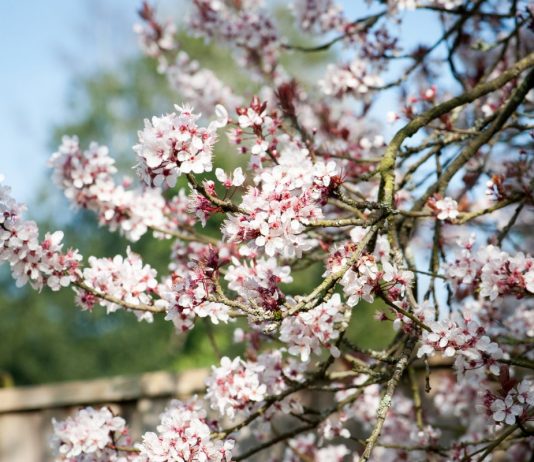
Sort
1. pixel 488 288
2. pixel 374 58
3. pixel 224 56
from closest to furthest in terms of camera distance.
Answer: pixel 488 288 → pixel 374 58 → pixel 224 56

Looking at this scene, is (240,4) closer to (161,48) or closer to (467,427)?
(161,48)

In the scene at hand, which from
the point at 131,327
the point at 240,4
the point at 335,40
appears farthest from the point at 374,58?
the point at 131,327

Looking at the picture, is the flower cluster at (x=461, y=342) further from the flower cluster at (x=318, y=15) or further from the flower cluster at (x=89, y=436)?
the flower cluster at (x=318, y=15)

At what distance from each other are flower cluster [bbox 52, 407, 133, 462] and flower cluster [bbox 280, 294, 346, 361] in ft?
2.56

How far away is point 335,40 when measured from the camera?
3893 millimetres

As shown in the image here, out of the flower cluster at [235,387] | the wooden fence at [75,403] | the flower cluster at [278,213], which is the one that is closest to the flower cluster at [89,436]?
the flower cluster at [235,387]

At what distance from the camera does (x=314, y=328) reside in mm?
2473

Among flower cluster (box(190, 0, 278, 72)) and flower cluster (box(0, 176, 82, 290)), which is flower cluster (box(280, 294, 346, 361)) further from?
flower cluster (box(190, 0, 278, 72))

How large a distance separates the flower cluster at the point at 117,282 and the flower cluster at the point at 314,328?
559mm

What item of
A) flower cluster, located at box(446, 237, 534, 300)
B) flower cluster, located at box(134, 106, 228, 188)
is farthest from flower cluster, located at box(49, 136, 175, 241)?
flower cluster, located at box(446, 237, 534, 300)

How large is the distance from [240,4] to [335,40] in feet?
3.60

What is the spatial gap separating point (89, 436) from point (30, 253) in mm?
753

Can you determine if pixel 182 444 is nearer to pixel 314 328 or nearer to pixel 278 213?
pixel 314 328

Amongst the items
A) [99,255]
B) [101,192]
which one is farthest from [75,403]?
[99,255]
